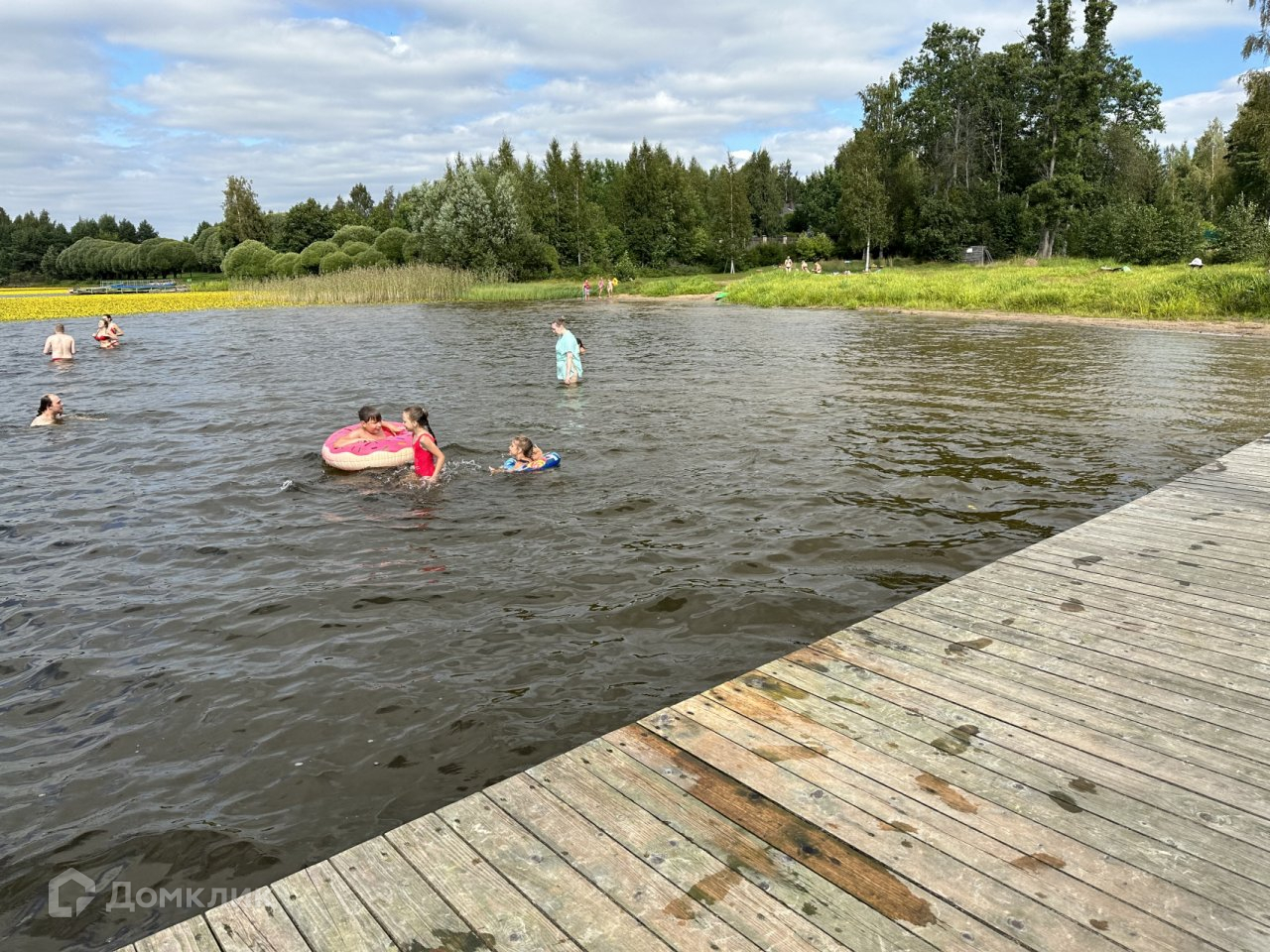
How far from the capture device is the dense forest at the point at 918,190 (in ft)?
162

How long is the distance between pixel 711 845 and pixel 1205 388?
17308 millimetres

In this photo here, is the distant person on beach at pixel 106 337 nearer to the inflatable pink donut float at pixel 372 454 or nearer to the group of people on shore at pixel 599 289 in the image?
the inflatable pink donut float at pixel 372 454

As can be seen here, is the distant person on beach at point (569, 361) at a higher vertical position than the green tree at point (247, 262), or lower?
lower

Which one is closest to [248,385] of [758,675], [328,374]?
[328,374]

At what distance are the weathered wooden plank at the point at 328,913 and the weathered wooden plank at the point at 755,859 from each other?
1.12m

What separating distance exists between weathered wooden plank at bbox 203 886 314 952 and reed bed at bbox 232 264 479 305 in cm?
4910

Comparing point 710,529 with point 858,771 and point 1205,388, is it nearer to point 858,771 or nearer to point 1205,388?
point 858,771

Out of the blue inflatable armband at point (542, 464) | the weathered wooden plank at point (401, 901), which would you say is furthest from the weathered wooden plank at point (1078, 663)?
the blue inflatable armband at point (542, 464)

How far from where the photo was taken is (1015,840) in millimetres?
3137

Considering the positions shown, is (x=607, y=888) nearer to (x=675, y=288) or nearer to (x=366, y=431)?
(x=366, y=431)

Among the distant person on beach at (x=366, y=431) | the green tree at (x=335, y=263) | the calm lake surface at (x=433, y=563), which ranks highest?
the green tree at (x=335, y=263)

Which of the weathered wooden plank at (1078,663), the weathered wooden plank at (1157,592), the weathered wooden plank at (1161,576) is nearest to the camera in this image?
the weathered wooden plank at (1078,663)

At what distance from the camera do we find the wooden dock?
109 inches

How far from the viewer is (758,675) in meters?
4.64
